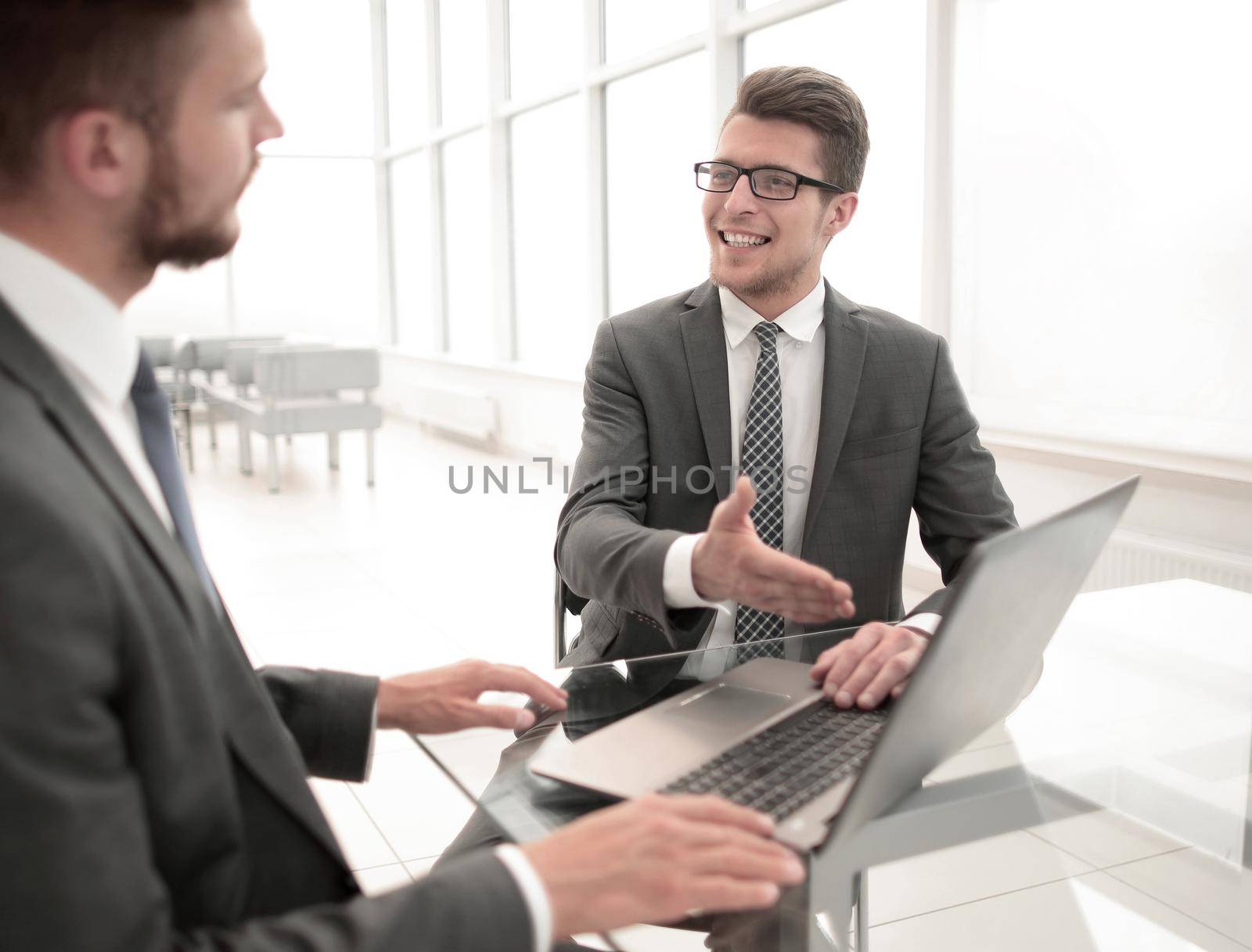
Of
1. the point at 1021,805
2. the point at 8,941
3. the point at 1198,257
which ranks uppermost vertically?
the point at 1198,257

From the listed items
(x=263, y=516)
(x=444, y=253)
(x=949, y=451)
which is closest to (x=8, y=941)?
(x=949, y=451)

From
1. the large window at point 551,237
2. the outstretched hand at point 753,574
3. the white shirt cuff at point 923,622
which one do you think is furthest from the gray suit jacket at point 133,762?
the large window at point 551,237

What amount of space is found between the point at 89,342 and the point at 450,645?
11.3ft

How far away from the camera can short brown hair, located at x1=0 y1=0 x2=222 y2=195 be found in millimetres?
726

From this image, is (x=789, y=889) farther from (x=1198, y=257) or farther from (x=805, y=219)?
(x=1198, y=257)

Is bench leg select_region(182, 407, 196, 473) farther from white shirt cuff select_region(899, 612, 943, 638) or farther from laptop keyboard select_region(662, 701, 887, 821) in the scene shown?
laptop keyboard select_region(662, 701, 887, 821)

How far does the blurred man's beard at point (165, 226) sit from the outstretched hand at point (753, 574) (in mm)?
581

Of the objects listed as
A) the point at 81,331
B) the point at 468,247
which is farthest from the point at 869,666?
the point at 468,247

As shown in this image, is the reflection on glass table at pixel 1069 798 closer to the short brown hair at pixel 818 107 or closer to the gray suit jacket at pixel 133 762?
the gray suit jacket at pixel 133 762

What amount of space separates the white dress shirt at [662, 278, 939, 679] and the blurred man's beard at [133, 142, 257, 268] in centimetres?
114

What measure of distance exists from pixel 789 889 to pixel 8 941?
512mm

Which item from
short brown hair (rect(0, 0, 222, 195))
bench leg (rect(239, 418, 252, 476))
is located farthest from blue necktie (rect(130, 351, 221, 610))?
bench leg (rect(239, 418, 252, 476))

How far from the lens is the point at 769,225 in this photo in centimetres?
194

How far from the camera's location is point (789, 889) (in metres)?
0.84
